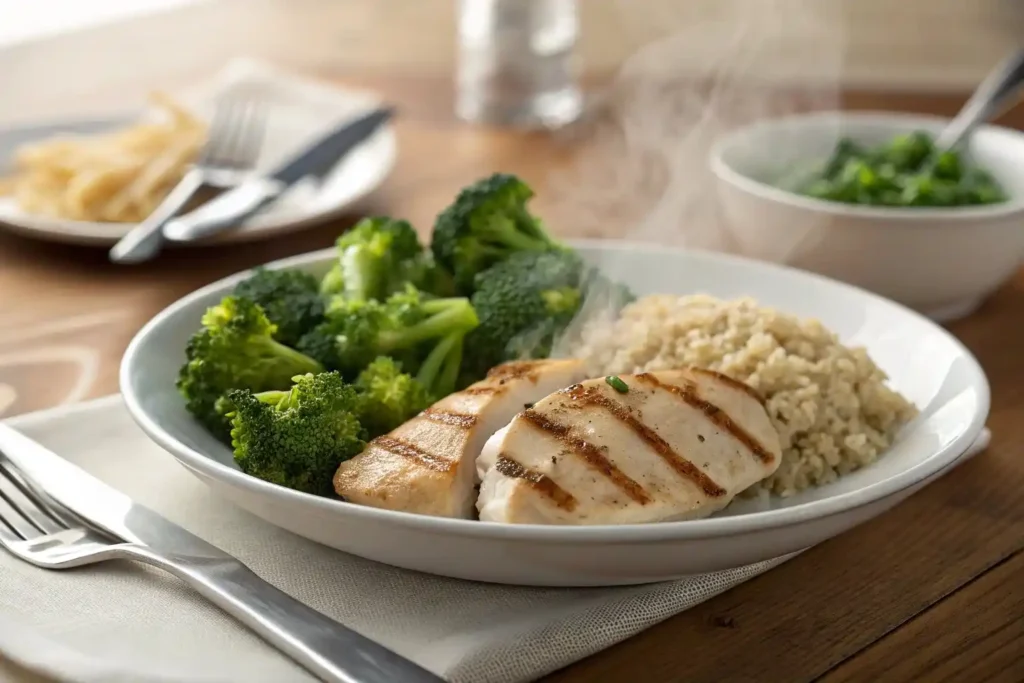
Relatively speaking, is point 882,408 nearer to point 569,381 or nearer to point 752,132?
point 569,381

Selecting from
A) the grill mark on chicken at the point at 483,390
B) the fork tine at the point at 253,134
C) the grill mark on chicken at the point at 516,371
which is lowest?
the fork tine at the point at 253,134

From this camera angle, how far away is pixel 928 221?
2.56m

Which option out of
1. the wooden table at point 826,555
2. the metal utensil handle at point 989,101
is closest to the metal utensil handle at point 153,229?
the wooden table at point 826,555

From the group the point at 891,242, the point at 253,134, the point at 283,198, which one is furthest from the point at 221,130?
the point at 891,242

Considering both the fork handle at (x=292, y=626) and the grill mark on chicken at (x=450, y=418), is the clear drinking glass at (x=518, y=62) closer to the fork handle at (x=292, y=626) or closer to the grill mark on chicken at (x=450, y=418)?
the grill mark on chicken at (x=450, y=418)

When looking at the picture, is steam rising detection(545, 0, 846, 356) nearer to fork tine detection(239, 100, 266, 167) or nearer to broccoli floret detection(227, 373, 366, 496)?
broccoli floret detection(227, 373, 366, 496)

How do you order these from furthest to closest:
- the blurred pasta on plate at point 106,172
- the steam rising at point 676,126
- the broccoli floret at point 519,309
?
the steam rising at point 676,126 < the blurred pasta on plate at point 106,172 < the broccoli floret at point 519,309

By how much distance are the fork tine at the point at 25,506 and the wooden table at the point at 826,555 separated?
46 centimetres

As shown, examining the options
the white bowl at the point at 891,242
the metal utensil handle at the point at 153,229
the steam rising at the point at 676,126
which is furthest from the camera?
the steam rising at the point at 676,126

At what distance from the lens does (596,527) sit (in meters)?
1.40

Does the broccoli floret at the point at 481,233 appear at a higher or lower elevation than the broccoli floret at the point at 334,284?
higher

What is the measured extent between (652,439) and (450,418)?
30 centimetres

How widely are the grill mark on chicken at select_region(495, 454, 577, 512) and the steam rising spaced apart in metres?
0.62

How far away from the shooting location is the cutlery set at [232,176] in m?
2.80
